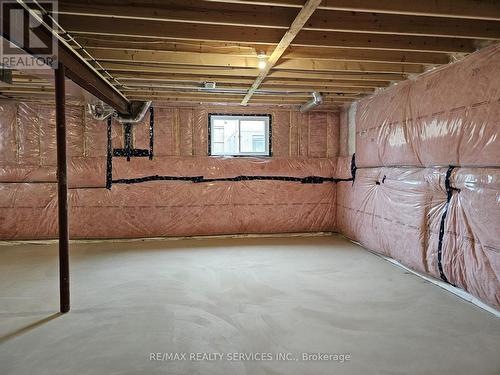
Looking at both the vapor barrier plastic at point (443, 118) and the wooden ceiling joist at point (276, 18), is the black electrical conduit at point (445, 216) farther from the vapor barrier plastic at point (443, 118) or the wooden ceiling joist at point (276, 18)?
the wooden ceiling joist at point (276, 18)

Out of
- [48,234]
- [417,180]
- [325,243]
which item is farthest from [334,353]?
[48,234]

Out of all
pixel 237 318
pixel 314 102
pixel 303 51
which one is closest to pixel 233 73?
pixel 303 51

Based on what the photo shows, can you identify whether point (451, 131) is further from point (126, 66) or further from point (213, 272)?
point (126, 66)

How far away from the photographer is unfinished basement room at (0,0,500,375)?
2.19 metres

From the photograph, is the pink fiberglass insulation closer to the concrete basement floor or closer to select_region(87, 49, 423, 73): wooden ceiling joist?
select_region(87, 49, 423, 73): wooden ceiling joist

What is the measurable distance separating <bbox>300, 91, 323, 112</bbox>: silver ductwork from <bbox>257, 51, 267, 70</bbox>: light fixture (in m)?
1.49

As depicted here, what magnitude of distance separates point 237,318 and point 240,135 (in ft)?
12.2

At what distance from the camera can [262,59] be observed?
3186mm

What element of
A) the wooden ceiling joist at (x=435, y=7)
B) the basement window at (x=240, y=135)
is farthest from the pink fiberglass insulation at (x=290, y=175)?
the wooden ceiling joist at (x=435, y=7)

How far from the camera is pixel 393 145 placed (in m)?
3.88

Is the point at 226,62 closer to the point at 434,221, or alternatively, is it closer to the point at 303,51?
the point at 303,51

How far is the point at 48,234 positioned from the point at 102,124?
1.85 m

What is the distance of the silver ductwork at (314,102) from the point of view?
4.64 meters

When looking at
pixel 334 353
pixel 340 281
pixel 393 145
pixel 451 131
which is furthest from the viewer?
pixel 393 145
